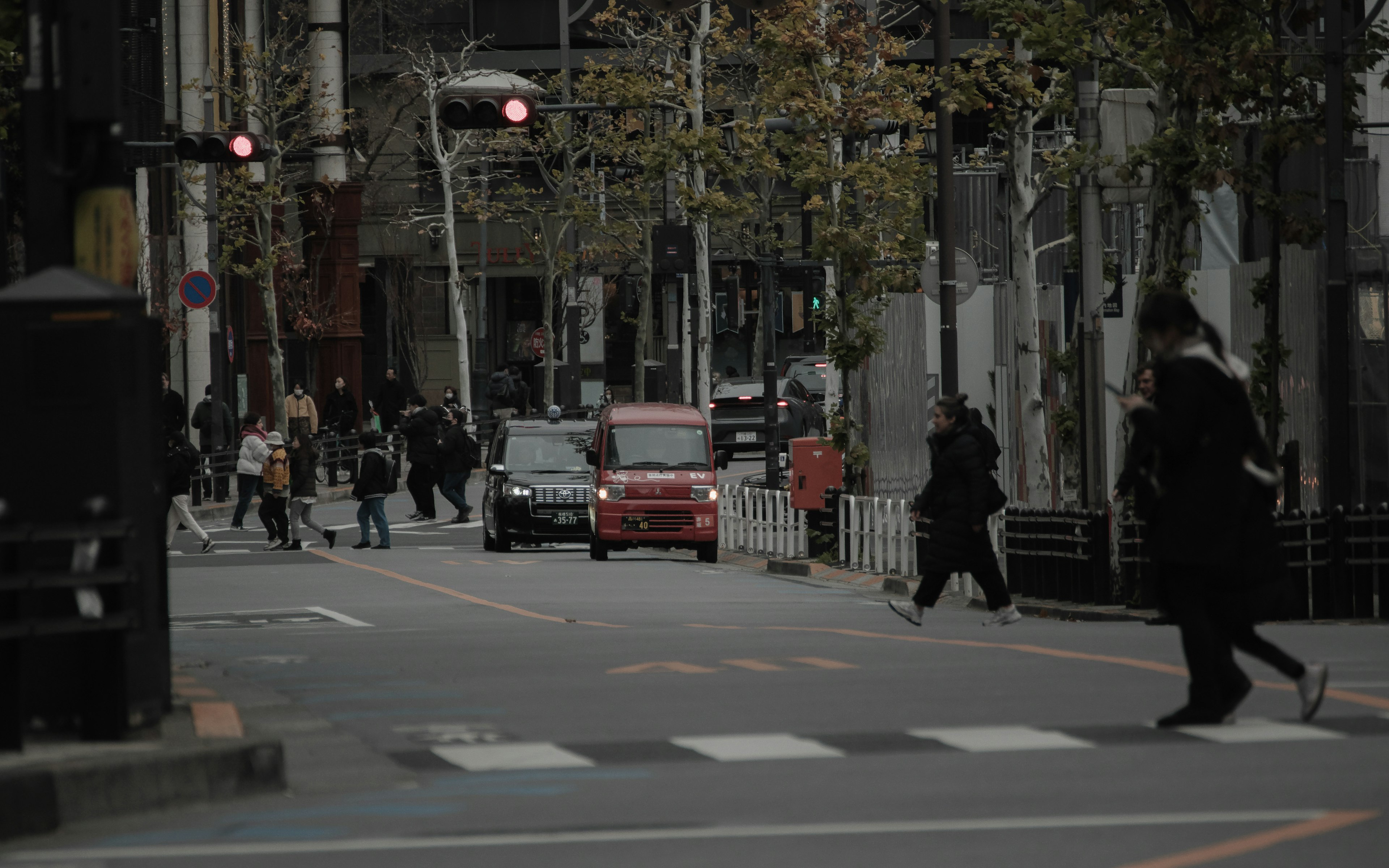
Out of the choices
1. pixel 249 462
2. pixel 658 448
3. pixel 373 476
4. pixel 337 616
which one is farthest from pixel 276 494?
pixel 337 616

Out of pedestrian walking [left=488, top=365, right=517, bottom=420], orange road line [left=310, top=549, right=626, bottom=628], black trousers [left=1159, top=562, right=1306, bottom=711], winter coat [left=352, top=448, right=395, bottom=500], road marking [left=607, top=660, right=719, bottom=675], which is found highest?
pedestrian walking [left=488, top=365, right=517, bottom=420]

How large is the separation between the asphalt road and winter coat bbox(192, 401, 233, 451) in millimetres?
24811

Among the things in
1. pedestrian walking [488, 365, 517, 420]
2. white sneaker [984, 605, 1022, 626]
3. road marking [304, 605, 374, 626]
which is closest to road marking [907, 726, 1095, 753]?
white sneaker [984, 605, 1022, 626]

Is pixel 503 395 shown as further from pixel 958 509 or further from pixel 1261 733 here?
pixel 1261 733

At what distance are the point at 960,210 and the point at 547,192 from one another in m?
41.5

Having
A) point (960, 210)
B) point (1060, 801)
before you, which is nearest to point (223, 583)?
point (1060, 801)

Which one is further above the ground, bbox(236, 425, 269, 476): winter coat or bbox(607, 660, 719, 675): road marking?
bbox(236, 425, 269, 476): winter coat

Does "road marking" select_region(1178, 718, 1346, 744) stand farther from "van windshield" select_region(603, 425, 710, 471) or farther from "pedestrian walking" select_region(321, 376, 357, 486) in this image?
"pedestrian walking" select_region(321, 376, 357, 486)

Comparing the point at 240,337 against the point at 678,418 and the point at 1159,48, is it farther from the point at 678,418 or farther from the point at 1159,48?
the point at 1159,48

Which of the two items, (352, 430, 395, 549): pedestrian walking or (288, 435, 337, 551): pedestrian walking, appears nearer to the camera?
(352, 430, 395, 549): pedestrian walking

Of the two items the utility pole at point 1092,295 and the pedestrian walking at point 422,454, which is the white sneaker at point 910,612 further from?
the pedestrian walking at point 422,454

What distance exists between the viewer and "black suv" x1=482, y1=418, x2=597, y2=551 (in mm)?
30359

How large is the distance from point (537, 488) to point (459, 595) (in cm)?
891

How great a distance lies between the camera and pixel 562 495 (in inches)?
1206
